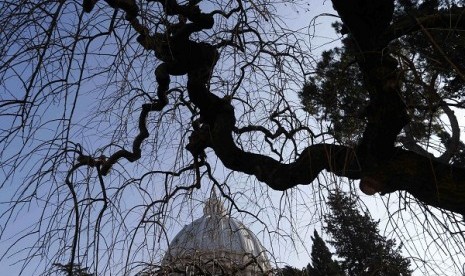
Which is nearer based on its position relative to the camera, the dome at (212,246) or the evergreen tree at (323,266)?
the dome at (212,246)

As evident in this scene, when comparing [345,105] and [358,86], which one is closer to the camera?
[345,105]

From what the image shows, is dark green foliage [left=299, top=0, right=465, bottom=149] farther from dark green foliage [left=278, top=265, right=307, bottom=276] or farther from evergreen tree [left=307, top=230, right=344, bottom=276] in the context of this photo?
evergreen tree [left=307, top=230, right=344, bottom=276]

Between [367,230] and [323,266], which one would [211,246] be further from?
[323,266]

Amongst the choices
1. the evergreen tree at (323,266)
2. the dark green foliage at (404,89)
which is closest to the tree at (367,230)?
the dark green foliage at (404,89)

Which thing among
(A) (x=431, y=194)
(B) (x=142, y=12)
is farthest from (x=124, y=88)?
(A) (x=431, y=194)

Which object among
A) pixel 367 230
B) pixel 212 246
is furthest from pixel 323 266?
pixel 367 230

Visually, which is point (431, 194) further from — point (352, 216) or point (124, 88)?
point (124, 88)

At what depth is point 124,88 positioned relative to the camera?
3.37 metres

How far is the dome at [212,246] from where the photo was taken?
4070 mm

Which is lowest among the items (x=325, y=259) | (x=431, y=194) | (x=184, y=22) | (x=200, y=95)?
(x=431, y=194)

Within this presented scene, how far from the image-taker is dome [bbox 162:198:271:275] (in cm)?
407

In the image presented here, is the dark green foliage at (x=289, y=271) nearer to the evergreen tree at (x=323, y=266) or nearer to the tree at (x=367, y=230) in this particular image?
the tree at (x=367, y=230)

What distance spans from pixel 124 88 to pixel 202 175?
101 centimetres

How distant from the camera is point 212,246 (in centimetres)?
441
